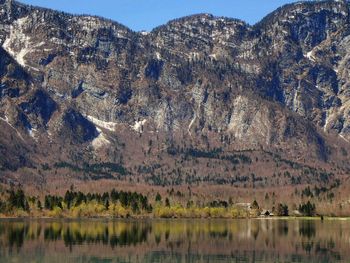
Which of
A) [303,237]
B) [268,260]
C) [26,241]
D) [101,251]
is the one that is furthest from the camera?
[303,237]

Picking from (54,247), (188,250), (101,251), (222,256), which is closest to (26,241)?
(54,247)

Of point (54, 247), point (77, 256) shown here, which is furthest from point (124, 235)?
point (77, 256)

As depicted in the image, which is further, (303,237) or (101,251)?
(303,237)

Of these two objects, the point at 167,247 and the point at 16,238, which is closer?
the point at 167,247

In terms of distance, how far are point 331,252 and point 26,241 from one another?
5527 centimetres

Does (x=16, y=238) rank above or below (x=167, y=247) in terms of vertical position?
above

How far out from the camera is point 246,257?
114750 mm

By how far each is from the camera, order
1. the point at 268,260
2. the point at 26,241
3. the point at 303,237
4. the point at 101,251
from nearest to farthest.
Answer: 1. the point at 268,260
2. the point at 101,251
3. the point at 26,241
4. the point at 303,237

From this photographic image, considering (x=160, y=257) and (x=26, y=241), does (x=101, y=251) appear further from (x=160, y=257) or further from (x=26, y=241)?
(x=26, y=241)

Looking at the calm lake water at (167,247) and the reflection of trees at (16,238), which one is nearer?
the calm lake water at (167,247)

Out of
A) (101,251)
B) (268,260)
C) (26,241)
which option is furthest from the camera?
(26,241)

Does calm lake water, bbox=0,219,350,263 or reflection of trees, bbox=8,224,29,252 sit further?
reflection of trees, bbox=8,224,29,252

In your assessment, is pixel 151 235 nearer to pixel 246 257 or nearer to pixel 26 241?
pixel 26 241

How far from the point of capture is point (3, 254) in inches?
4377
